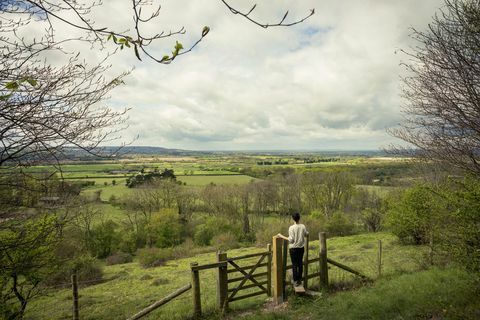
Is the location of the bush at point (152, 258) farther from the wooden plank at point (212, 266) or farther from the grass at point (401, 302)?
the grass at point (401, 302)

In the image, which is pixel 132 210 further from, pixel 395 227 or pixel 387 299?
pixel 387 299

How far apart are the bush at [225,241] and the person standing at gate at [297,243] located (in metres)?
31.6

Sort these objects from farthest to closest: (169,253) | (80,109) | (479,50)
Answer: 1. (169,253)
2. (479,50)
3. (80,109)

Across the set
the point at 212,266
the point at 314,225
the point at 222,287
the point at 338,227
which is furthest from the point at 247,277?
the point at 338,227

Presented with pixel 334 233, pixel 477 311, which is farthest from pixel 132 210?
pixel 477 311

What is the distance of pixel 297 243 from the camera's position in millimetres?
8867

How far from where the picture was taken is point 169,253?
36.8 metres

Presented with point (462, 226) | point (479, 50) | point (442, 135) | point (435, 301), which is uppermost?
point (479, 50)

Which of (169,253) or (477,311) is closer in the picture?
(477,311)

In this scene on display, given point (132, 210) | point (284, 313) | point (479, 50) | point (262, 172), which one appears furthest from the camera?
point (262, 172)

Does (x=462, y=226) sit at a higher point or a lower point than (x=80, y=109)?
lower

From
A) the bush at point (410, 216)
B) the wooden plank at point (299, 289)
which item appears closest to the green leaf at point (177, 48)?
the wooden plank at point (299, 289)

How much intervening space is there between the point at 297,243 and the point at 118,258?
3434 centimetres

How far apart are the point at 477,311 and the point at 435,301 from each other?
113 centimetres
